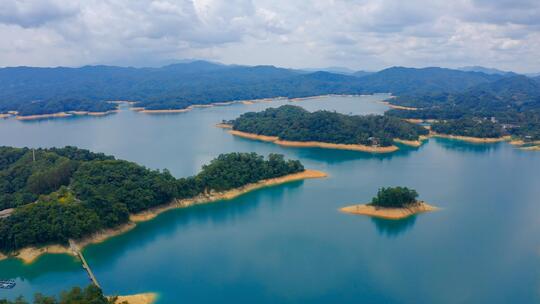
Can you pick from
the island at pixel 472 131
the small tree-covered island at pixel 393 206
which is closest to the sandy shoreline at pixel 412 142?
the island at pixel 472 131

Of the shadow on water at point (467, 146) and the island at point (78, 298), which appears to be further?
the shadow on water at point (467, 146)

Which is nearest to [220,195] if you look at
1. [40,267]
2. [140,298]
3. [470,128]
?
[40,267]

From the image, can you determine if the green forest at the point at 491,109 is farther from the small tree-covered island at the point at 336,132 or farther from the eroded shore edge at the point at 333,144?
the eroded shore edge at the point at 333,144

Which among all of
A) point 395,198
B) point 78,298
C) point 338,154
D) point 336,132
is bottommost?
point 78,298

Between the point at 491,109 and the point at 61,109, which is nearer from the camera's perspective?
the point at 491,109

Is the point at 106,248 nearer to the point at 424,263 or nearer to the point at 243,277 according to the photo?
the point at 243,277

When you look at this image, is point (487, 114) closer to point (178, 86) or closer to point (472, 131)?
point (472, 131)

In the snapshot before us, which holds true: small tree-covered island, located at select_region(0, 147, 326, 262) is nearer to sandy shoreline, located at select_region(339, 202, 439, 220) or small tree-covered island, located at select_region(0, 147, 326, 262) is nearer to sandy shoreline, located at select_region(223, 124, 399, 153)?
sandy shoreline, located at select_region(339, 202, 439, 220)
